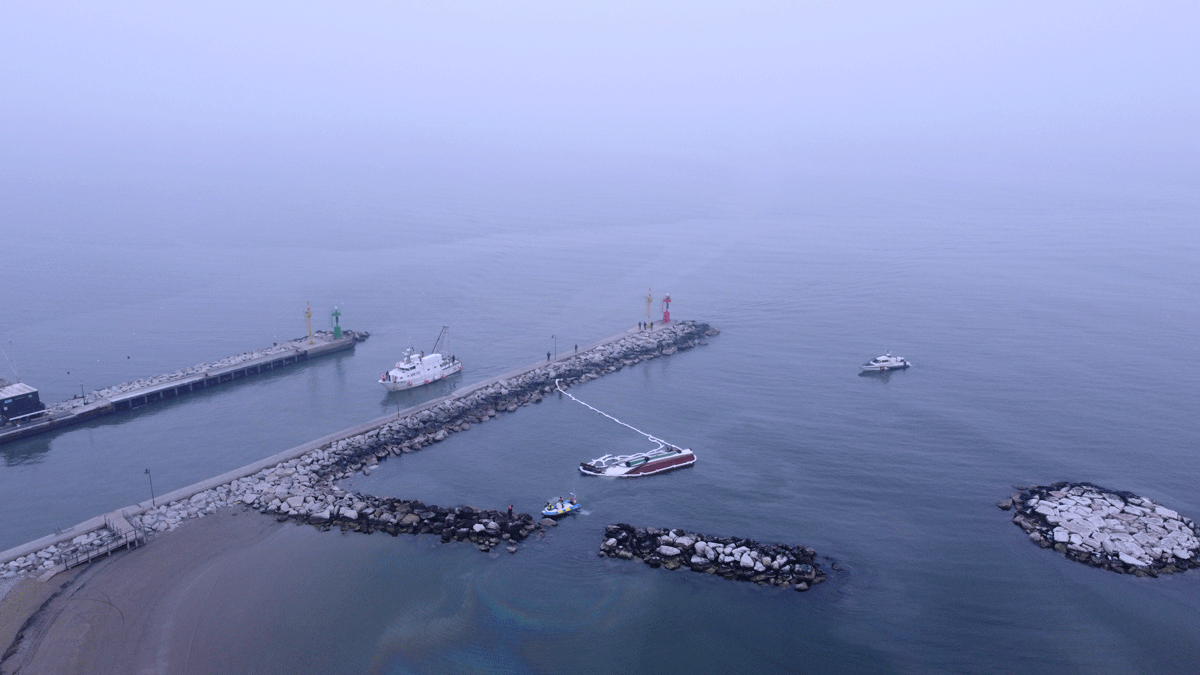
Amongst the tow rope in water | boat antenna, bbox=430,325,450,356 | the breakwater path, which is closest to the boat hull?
the tow rope in water

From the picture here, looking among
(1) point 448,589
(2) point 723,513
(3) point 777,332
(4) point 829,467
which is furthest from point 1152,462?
(1) point 448,589

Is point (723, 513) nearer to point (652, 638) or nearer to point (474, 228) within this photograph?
point (652, 638)

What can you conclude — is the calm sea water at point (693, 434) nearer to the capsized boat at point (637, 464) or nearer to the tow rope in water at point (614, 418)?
the capsized boat at point (637, 464)

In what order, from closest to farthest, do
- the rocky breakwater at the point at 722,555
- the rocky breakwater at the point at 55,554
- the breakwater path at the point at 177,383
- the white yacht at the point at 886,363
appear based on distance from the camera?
the rocky breakwater at the point at 55,554 < the rocky breakwater at the point at 722,555 < the breakwater path at the point at 177,383 < the white yacht at the point at 886,363

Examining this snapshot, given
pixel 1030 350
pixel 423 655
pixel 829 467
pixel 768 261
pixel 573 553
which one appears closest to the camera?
pixel 423 655

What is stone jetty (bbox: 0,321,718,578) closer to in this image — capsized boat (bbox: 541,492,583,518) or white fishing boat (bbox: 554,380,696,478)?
capsized boat (bbox: 541,492,583,518)

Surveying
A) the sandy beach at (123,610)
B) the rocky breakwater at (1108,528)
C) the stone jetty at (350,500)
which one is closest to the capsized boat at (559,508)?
the stone jetty at (350,500)

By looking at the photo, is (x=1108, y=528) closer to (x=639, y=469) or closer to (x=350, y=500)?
(x=639, y=469)
